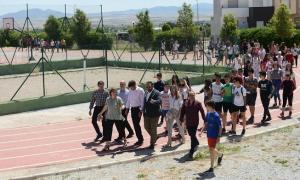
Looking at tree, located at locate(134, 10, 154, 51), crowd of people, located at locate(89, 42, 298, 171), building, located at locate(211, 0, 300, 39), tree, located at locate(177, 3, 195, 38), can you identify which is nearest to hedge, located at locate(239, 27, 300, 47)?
tree, located at locate(177, 3, 195, 38)

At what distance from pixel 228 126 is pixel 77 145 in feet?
15.0

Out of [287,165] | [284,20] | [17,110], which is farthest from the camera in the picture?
[284,20]

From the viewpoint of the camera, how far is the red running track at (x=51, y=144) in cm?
1360

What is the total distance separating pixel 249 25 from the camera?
66.4 m

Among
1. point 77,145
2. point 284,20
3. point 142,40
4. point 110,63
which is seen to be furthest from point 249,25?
point 77,145

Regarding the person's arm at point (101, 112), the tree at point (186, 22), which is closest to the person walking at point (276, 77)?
the person's arm at point (101, 112)

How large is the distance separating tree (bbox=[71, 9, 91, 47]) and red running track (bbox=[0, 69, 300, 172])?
3790 centimetres

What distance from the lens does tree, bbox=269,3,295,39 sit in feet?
141

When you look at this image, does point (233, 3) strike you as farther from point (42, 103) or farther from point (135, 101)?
point (135, 101)

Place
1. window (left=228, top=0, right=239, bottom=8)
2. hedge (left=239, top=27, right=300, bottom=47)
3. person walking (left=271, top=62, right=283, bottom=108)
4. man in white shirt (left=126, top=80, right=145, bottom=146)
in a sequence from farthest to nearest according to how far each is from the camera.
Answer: window (left=228, top=0, right=239, bottom=8), hedge (left=239, top=27, right=300, bottom=47), person walking (left=271, top=62, right=283, bottom=108), man in white shirt (left=126, top=80, right=145, bottom=146)

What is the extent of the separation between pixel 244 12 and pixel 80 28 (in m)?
22.8

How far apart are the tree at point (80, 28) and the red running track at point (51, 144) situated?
37.9 m

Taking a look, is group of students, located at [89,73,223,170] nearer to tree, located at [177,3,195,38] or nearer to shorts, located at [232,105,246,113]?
shorts, located at [232,105,246,113]

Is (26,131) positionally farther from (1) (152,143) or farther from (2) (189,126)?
(2) (189,126)
